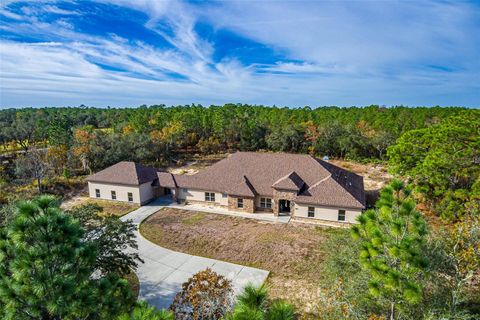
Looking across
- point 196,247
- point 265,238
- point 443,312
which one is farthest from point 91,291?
point 265,238

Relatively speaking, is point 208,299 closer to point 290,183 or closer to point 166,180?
point 290,183

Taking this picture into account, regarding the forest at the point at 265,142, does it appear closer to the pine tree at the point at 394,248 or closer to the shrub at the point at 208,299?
the pine tree at the point at 394,248

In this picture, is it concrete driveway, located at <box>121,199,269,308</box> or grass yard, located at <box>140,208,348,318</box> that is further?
grass yard, located at <box>140,208,348,318</box>

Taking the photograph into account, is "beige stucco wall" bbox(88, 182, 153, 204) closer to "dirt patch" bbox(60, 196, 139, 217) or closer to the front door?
"dirt patch" bbox(60, 196, 139, 217)

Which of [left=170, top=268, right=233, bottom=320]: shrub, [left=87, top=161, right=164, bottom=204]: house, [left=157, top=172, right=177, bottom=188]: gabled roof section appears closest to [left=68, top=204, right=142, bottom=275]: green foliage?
[left=170, top=268, right=233, bottom=320]: shrub

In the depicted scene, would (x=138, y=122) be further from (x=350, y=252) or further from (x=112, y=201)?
(x=350, y=252)

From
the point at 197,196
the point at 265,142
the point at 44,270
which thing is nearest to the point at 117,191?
the point at 197,196
